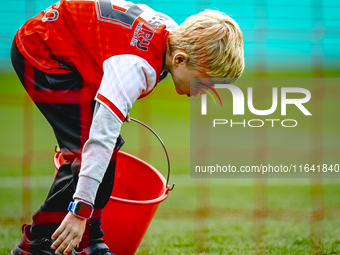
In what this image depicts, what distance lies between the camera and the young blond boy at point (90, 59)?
92cm

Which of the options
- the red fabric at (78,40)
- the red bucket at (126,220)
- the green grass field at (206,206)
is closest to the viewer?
the red fabric at (78,40)

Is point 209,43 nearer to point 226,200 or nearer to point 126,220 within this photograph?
point 126,220

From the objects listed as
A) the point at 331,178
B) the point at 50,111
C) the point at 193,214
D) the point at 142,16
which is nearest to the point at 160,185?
the point at 50,111

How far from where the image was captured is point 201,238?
52.9 inches

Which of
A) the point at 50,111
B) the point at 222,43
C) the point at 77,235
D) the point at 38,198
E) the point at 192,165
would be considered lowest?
the point at 192,165

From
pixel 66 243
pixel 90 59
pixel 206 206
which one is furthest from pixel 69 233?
pixel 206 206

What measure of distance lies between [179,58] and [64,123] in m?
0.34

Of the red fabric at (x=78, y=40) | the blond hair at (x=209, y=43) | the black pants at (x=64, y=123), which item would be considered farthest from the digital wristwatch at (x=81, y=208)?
the blond hair at (x=209, y=43)

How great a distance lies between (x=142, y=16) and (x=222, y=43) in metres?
0.21

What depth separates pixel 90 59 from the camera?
3.14 feet

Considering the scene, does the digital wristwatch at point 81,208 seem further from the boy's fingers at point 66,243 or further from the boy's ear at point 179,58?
the boy's ear at point 179,58

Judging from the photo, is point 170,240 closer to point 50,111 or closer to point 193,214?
point 193,214

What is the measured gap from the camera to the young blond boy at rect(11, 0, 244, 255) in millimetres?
925

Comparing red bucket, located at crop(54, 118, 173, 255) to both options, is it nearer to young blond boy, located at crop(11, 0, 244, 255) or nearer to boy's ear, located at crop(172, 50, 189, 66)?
young blond boy, located at crop(11, 0, 244, 255)
